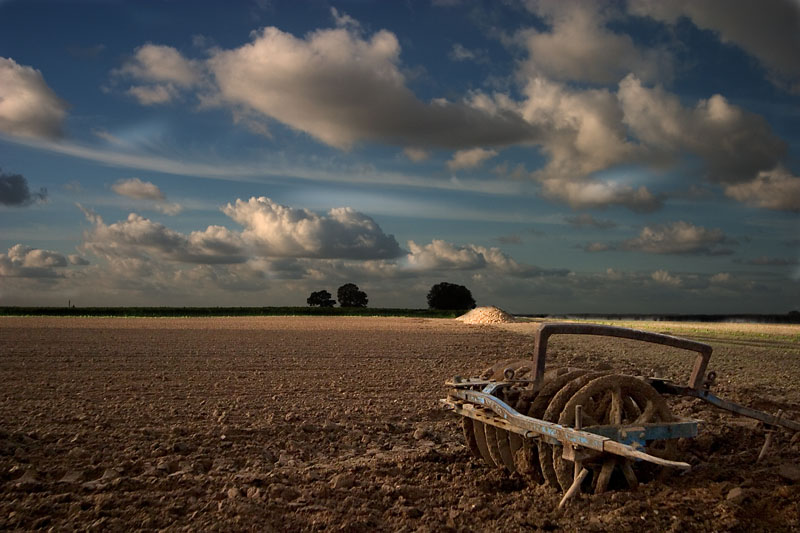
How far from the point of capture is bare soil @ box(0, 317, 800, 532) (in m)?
5.46

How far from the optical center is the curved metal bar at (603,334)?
601cm

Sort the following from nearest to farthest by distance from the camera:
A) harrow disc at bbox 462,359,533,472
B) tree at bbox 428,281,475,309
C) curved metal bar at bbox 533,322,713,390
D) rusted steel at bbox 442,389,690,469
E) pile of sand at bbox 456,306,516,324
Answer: rusted steel at bbox 442,389,690,469, curved metal bar at bbox 533,322,713,390, harrow disc at bbox 462,359,533,472, pile of sand at bbox 456,306,516,324, tree at bbox 428,281,475,309

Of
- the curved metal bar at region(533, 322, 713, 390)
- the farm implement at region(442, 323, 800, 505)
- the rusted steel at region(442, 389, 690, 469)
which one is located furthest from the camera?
the curved metal bar at region(533, 322, 713, 390)

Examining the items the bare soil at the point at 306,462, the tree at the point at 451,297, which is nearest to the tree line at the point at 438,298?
the tree at the point at 451,297

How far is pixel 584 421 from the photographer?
19.4ft

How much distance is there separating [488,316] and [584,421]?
155 ft

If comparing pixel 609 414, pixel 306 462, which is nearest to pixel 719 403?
pixel 609 414

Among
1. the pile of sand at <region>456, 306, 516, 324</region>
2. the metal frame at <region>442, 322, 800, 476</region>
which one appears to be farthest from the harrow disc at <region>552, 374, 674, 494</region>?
the pile of sand at <region>456, 306, 516, 324</region>

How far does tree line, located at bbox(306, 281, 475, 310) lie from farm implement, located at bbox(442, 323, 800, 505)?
267 ft

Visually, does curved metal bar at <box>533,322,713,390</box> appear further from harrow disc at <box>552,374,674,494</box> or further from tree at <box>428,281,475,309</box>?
tree at <box>428,281,475,309</box>

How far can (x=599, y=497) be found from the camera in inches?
214

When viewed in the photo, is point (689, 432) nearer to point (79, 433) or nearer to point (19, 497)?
point (19, 497)

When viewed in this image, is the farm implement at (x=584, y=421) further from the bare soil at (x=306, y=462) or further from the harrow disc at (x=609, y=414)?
the bare soil at (x=306, y=462)

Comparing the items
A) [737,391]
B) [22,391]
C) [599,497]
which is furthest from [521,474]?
[22,391]
